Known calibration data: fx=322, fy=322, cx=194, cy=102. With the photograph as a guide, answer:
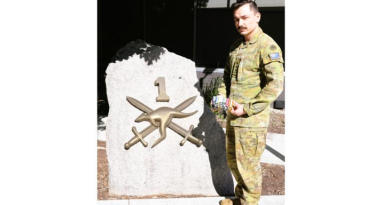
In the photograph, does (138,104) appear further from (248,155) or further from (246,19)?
(246,19)

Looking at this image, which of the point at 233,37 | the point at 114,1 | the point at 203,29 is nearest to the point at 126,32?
the point at 114,1

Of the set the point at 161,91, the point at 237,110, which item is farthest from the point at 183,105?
the point at 237,110

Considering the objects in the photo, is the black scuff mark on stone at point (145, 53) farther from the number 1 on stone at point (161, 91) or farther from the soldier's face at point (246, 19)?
the soldier's face at point (246, 19)

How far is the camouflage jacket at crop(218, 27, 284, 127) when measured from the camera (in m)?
2.31

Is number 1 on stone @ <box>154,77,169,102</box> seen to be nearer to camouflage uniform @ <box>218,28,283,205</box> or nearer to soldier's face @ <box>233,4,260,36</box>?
camouflage uniform @ <box>218,28,283,205</box>

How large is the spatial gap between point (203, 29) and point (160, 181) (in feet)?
14.9

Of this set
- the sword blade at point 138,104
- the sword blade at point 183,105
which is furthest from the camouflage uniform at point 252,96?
the sword blade at point 138,104

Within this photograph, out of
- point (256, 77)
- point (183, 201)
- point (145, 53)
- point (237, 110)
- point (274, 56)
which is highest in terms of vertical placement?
point (145, 53)

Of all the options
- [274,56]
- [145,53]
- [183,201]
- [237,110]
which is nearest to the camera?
[274,56]

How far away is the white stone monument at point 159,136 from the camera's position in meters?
3.05

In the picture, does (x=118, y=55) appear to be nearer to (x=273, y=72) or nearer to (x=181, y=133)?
(x=181, y=133)

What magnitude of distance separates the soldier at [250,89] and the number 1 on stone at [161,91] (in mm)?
719

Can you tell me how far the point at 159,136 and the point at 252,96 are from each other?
1.05 metres

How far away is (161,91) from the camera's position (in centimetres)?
303
